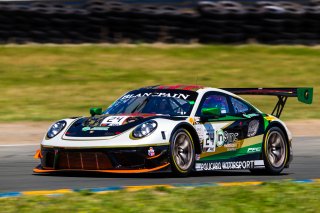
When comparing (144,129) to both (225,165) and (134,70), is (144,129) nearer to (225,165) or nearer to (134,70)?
(225,165)

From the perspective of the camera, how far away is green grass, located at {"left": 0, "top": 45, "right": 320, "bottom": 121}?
64.7 ft

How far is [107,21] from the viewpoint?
840 inches

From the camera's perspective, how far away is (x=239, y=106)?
10.6 meters

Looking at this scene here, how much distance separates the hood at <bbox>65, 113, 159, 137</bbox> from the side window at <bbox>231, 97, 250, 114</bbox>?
1402 millimetres


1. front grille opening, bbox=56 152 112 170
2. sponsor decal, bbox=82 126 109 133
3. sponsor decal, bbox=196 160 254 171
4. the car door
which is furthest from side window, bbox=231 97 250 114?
front grille opening, bbox=56 152 112 170

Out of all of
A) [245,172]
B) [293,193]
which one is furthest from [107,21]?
[293,193]

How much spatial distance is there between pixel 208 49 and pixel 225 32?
968mm

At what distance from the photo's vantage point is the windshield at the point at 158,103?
9.84m

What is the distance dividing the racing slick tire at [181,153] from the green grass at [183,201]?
1.37 metres

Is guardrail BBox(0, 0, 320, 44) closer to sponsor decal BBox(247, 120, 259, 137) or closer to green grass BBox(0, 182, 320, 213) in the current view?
sponsor decal BBox(247, 120, 259, 137)

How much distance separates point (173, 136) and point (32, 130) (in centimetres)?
678

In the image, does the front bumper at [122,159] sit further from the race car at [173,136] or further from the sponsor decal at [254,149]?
the sponsor decal at [254,149]

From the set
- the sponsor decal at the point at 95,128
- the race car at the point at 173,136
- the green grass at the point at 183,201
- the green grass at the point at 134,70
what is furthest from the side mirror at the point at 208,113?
the green grass at the point at 134,70

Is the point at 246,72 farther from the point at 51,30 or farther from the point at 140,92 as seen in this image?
the point at 140,92
